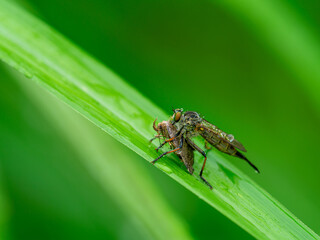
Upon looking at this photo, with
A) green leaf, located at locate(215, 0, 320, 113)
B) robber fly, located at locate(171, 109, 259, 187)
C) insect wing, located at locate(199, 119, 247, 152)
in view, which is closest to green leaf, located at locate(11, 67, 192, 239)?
robber fly, located at locate(171, 109, 259, 187)

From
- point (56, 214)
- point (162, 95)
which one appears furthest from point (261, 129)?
point (56, 214)

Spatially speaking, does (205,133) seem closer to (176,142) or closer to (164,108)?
(176,142)

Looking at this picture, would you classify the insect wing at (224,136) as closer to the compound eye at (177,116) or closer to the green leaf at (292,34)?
the compound eye at (177,116)

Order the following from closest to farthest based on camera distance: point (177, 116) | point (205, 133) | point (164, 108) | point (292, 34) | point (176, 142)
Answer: point (176, 142) → point (177, 116) → point (205, 133) → point (292, 34) → point (164, 108)

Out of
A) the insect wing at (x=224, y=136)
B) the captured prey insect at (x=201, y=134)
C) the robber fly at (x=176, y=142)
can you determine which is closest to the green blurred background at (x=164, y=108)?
the robber fly at (x=176, y=142)

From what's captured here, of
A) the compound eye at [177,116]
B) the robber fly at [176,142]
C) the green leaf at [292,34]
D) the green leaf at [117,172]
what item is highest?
the green leaf at [292,34]

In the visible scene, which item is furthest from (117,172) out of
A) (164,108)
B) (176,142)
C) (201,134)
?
(164,108)
